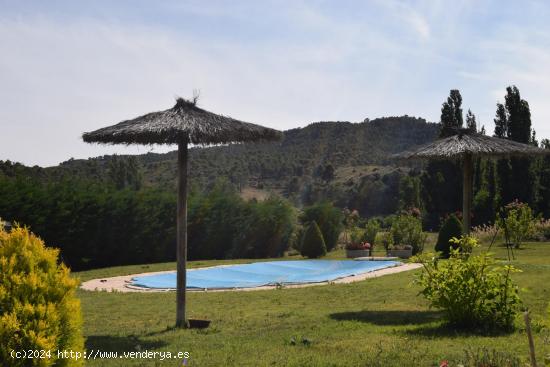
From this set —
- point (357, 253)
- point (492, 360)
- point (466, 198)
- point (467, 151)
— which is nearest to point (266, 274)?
point (357, 253)

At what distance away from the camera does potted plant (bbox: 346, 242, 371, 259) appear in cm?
2078

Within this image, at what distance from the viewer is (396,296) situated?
35.3ft

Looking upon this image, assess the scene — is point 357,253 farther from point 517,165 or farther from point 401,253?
point 517,165

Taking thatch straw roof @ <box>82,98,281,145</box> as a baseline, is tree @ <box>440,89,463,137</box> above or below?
above

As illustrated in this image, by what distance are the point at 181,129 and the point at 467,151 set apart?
5648 mm

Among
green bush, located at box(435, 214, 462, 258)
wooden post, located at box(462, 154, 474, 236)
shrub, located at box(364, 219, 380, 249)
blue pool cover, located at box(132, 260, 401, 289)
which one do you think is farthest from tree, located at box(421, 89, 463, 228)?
wooden post, located at box(462, 154, 474, 236)

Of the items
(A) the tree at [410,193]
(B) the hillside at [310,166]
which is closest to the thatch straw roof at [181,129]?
(A) the tree at [410,193]

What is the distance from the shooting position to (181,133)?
314 inches

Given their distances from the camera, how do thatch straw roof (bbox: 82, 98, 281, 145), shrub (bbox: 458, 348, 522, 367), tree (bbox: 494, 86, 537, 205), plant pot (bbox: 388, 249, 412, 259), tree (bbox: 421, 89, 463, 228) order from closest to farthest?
shrub (bbox: 458, 348, 522, 367), thatch straw roof (bbox: 82, 98, 281, 145), plant pot (bbox: 388, 249, 412, 259), tree (bbox: 494, 86, 537, 205), tree (bbox: 421, 89, 463, 228)

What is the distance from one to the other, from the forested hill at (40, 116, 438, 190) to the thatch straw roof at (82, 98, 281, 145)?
39289 millimetres

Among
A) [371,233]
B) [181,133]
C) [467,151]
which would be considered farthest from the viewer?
[371,233]

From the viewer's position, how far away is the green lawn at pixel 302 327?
19.6ft

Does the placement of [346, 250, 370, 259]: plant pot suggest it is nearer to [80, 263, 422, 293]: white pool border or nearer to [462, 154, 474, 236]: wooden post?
[80, 263, 422, 293]: white pool border

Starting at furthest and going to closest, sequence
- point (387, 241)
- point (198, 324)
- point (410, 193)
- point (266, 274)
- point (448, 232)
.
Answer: point (410, 193)
point (387, 241)
point (266, 274)
point (448, 232)
point (198, 324)
